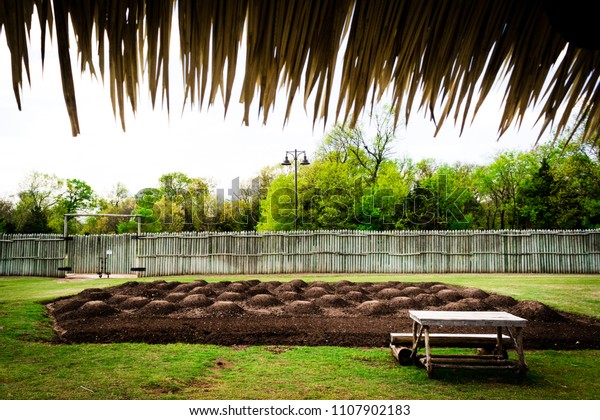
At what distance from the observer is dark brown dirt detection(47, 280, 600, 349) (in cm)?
491

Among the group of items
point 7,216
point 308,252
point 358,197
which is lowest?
point 308,252

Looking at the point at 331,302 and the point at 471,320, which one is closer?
the point at 471,320

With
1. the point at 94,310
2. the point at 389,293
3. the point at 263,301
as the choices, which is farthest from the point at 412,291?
the point at 94,310

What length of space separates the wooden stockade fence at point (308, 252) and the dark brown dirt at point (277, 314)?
306cm

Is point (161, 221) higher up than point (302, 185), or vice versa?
point (302, 185)

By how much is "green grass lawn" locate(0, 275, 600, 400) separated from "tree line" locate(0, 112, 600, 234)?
17.8ft

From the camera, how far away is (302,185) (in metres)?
12.9

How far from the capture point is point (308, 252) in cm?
1213

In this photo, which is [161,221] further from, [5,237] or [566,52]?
[566,52]

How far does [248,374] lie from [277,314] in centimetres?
257

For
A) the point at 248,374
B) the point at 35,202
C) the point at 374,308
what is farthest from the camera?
the point at 35,202

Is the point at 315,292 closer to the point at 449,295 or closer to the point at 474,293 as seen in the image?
the point at 449,295
